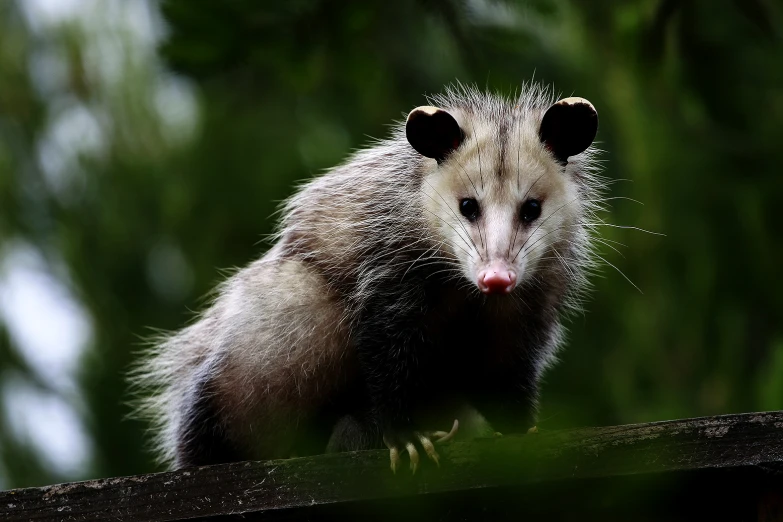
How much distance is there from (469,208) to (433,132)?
288mm

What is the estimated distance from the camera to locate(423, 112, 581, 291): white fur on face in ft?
11.0

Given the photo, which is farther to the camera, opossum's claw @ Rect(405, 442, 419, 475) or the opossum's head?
the opossum's head

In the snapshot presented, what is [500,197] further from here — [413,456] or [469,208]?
[413,456]

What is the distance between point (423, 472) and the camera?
298 cm

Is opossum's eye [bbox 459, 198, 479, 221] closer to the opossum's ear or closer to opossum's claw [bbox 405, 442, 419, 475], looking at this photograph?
the opossum's ear

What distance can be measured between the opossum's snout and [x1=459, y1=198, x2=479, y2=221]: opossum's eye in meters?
0.33

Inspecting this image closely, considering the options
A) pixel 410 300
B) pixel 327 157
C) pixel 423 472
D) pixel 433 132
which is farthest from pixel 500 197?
pixel 327 157

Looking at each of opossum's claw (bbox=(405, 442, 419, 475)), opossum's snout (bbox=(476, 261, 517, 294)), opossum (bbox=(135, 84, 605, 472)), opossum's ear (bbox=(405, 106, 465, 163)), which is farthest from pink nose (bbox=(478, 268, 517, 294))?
opossum's ear (bbox=(405, 106, 465, 163))

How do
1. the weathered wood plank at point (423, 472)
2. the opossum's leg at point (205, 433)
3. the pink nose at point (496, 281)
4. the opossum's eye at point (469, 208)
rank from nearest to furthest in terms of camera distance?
the weathered wood plank at point (423, 472), the pink nose at point (496, 281), the opossum's eye at point (469, 208), the opossum's leg at point (205, 433)

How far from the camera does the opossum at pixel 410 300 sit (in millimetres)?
3559

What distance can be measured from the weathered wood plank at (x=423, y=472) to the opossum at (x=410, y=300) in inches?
18.4

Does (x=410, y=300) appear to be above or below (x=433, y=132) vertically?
below

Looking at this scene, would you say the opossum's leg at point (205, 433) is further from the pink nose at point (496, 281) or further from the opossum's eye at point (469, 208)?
the pink nose at point (496, 281)

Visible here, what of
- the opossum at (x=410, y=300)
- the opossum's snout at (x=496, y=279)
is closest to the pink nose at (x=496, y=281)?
the opossum's snout at (x=496, y=279)
